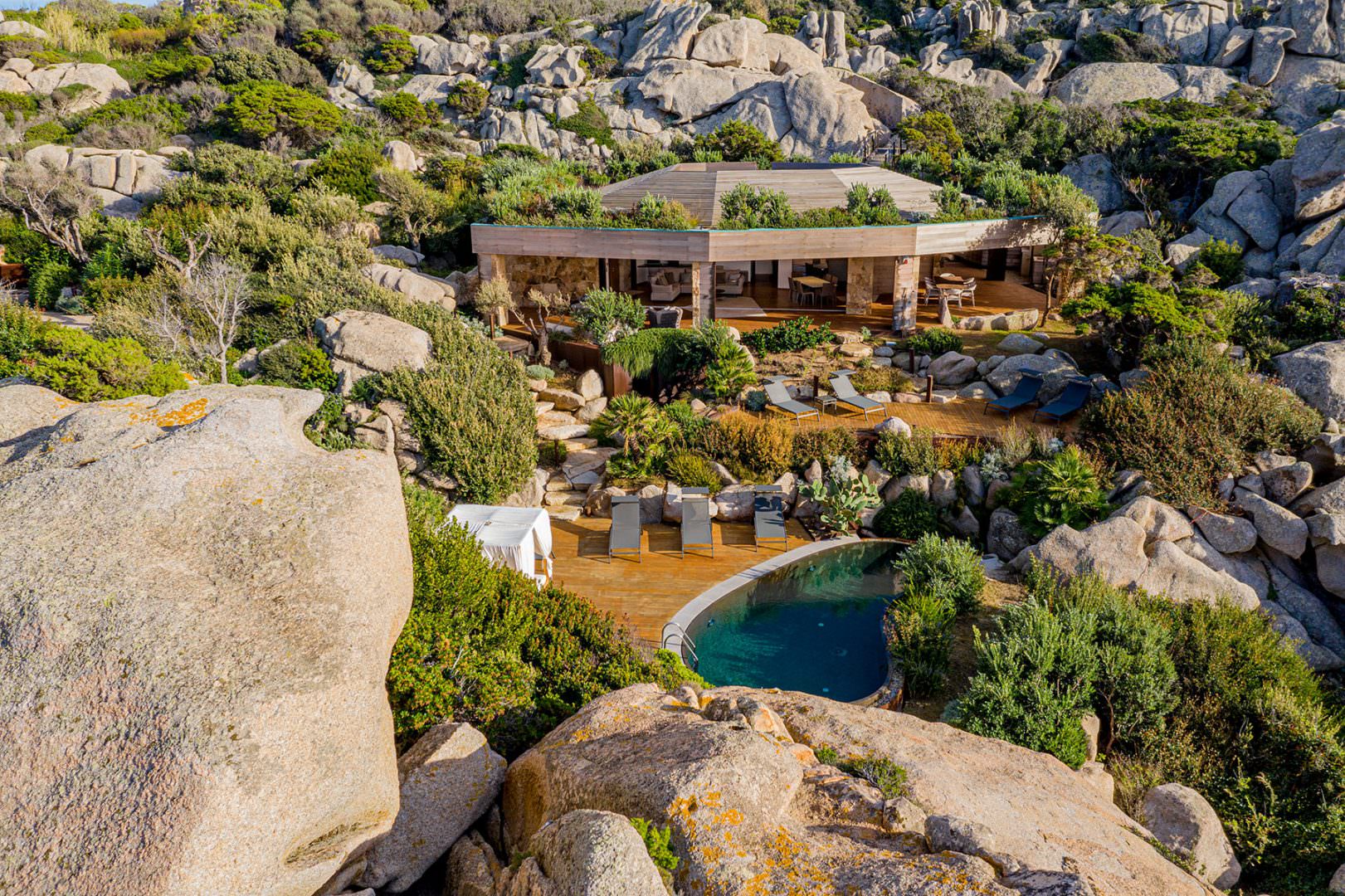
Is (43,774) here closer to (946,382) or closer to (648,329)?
(648,329)

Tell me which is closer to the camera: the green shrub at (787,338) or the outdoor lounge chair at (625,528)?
the outdoor lounge chair at (625,528)

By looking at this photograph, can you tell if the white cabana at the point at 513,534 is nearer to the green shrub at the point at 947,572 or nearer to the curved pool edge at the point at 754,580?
the curved pool edge at the point at 754,580

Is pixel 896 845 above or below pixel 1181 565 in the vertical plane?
above

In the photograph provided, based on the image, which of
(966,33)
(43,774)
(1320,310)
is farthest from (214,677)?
(966,33)

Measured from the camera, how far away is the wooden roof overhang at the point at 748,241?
63.1ft

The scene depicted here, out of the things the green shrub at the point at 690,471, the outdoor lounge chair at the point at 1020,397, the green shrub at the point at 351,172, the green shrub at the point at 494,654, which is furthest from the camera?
the green shrub at the point at 351,172

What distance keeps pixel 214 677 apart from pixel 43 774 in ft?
2.63

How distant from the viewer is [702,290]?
2008 cm

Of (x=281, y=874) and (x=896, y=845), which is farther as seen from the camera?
(x=896, y=845)

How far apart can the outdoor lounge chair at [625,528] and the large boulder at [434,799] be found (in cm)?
689

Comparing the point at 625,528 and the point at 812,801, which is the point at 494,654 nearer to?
the point at 812,801

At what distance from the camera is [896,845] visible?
13.8 ft

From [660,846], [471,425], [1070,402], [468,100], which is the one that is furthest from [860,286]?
[468,100]

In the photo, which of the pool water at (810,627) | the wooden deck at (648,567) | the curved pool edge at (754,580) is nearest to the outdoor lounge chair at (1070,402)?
the curved pool edge at (754,580)
